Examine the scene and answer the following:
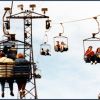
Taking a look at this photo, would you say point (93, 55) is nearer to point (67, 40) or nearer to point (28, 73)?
point (67, 40)

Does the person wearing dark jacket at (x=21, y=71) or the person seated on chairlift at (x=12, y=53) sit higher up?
the person seated on chairlift at (x=12, y=53)

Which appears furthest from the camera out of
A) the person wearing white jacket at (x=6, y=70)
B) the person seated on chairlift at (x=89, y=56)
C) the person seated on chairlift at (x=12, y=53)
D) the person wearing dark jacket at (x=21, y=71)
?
the person seated on chairlift at (x=89, y=56)

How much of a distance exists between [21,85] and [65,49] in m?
8.78

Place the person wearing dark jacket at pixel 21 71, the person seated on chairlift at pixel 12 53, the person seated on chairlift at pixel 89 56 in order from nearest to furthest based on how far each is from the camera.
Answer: the person wearing dark jacket at pixel 21 71
the person seated on chairlift at pixel 12 53
the person seated on chairlift at pixel 89 56

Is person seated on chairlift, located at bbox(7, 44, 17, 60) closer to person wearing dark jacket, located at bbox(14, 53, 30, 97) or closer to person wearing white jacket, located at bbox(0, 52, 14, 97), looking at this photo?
person wearing white jacket, located at bbox(0, 52, 14, 97)

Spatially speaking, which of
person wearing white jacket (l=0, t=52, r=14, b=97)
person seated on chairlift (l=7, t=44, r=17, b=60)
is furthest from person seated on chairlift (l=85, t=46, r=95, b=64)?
person wearing white jacket (l=0, t=52, r=14, b=97)

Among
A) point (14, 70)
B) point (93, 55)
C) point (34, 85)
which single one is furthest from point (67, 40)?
point (34, 85)

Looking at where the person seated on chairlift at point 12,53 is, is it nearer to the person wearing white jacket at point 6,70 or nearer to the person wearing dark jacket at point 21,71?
the person wearing white jacket at point 6,70

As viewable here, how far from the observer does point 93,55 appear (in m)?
46.7

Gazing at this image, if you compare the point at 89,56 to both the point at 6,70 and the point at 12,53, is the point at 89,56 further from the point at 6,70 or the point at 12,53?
the point at 6,70

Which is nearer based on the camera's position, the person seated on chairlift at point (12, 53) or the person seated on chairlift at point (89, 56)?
the person seated on chairlift at point (12, 53)

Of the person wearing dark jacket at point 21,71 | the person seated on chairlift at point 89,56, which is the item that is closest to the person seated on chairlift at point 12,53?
the person wearing dark jacket at point 21,71

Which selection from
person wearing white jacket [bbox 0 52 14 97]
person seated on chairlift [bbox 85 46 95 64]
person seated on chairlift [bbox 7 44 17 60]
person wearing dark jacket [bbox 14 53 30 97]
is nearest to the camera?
person wearing white jacket [bbox 0 52 14 97]

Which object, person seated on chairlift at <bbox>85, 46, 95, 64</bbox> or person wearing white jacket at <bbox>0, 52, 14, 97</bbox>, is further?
person seated on chairlift at <bbox>85, 46, 95, 64</bbox>
